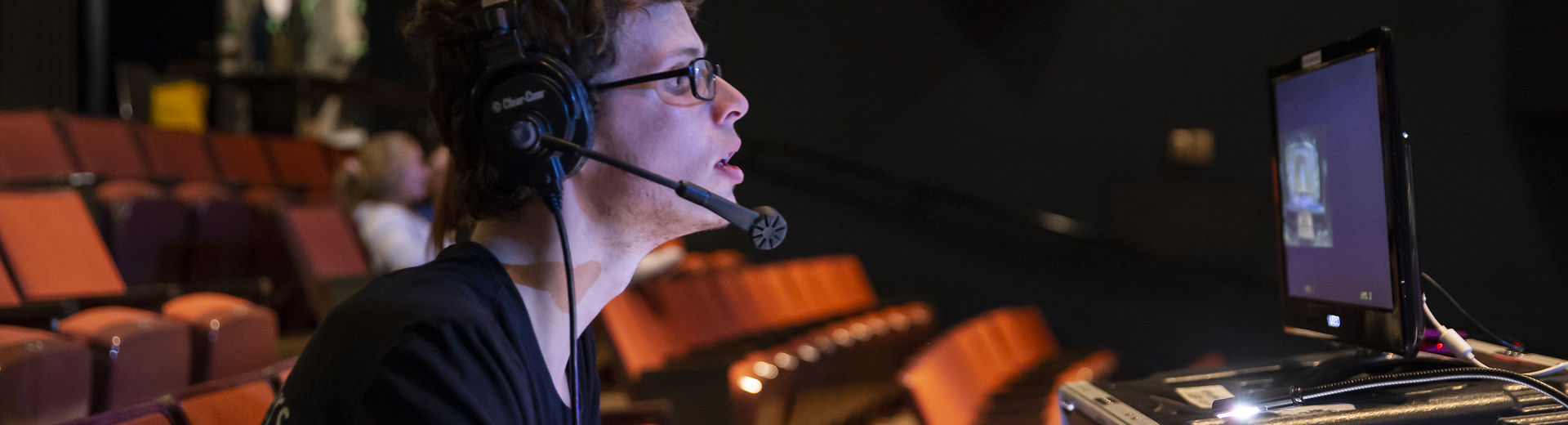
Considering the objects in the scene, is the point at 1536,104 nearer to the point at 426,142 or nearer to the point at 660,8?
the point at 660,8

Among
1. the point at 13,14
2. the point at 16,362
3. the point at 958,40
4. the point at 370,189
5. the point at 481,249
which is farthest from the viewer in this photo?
the point at 13,14

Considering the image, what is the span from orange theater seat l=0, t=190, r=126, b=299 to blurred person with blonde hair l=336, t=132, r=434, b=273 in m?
0.44

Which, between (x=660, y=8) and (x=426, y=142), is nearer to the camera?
(x=660, y=8)

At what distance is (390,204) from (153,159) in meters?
1.60

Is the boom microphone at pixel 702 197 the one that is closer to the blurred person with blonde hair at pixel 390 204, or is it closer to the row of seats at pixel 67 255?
the row of seats at pixel 67 255

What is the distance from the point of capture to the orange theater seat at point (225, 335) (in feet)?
3.78

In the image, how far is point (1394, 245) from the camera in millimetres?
671

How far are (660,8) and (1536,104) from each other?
1861 mm

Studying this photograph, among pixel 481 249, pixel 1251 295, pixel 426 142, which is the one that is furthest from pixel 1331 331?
pixel 426 142

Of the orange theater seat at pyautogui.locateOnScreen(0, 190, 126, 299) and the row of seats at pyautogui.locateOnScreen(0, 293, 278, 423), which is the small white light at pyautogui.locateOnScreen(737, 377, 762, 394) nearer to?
the row of seats at pyautogui.locateOnScreen(0, 293, 278, 423)

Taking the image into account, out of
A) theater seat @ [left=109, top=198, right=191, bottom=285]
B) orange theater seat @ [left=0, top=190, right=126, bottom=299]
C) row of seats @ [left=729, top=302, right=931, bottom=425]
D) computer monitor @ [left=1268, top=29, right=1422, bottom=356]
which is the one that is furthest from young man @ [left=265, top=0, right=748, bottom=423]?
theater seat @ [left=109, top=198, right=191, bottom=285]

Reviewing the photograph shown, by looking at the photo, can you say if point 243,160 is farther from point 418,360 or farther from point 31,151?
point 418,360

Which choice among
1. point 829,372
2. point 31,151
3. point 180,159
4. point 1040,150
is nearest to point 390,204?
point 829,372

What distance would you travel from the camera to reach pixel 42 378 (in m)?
0.88
